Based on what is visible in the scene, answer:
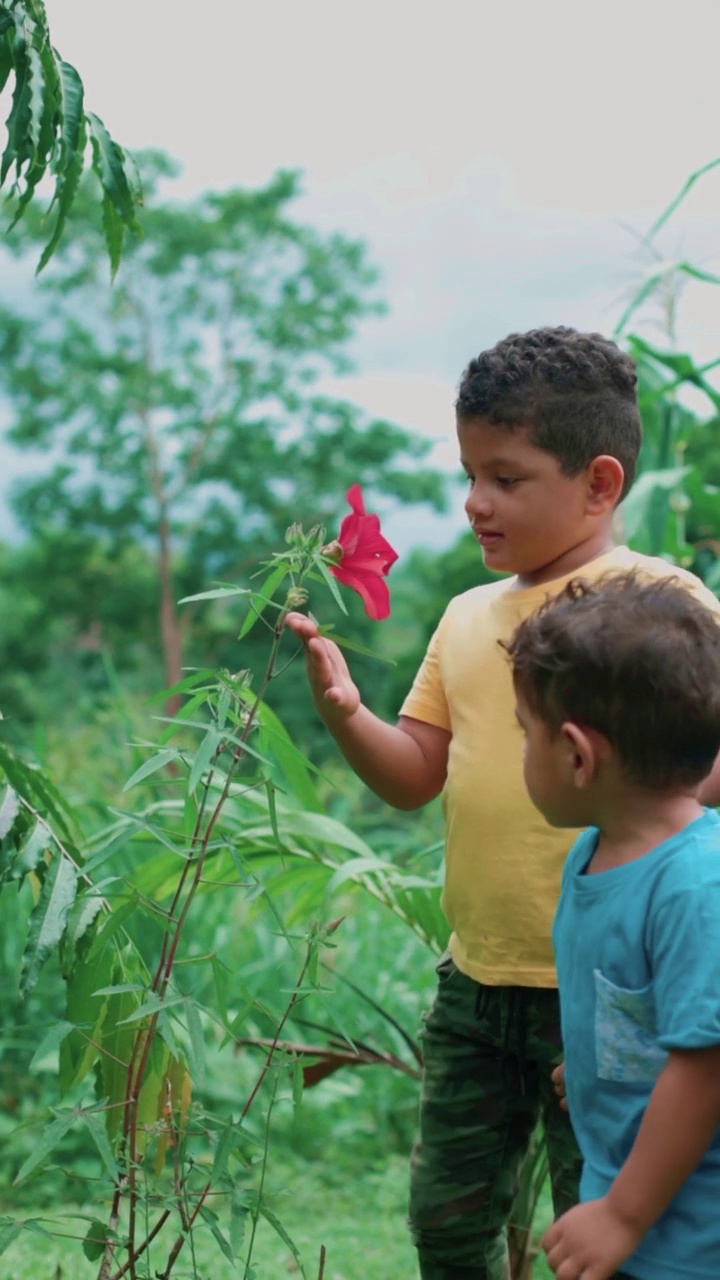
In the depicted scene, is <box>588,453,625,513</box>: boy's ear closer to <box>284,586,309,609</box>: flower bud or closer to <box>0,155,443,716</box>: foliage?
<box>284,586,309,609</box>: flower bud

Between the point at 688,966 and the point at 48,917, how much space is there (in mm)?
614

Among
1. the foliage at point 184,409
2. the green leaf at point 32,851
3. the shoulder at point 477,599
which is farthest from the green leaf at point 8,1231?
the foliage at point 184,409

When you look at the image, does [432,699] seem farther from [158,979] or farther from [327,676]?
[158,979]

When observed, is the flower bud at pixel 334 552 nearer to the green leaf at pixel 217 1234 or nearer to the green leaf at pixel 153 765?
the green leaf at pixel 153 765

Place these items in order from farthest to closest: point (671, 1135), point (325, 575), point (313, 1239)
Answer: point (313, 1239), point (325, 575), point (671, 1135)

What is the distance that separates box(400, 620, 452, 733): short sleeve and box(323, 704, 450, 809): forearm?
0.02 meters

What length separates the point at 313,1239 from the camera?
264cm

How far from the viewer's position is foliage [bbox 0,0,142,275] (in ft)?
4.80

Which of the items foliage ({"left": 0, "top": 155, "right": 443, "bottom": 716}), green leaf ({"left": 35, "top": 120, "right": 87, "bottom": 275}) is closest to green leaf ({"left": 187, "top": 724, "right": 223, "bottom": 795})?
green leaf ({"left": 35, "top": 120, "right": 87, "bottom": 275})

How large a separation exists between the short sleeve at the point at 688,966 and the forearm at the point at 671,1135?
0.8 inches

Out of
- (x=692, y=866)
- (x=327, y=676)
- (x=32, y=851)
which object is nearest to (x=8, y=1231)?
(x=32, y=851)

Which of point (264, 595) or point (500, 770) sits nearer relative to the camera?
point (264, 595)

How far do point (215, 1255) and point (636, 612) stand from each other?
6.09 feet

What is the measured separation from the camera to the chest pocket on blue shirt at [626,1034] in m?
1.10
